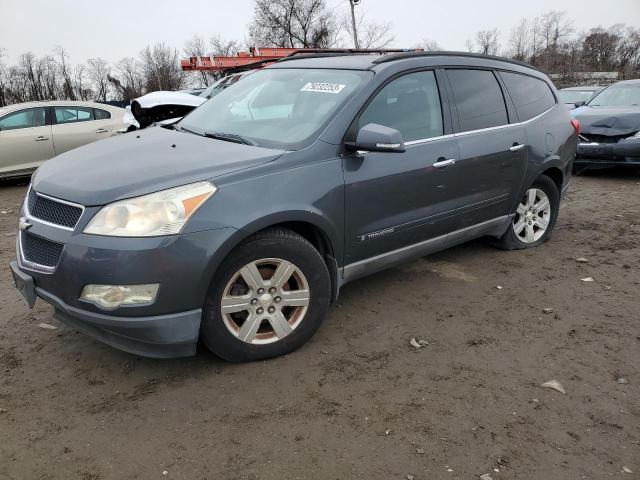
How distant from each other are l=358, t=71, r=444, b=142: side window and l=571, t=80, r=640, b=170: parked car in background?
5727 mm

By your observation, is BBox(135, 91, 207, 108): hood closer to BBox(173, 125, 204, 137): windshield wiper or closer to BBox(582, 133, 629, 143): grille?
BBox(173, 125, 204, 137): windshield wiper

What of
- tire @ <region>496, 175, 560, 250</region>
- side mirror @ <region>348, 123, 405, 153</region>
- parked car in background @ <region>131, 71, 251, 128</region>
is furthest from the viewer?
parked car in background @ <region>131, 71, 251, 128</region>

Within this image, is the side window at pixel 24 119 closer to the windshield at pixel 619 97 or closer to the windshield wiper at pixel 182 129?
the windshield wiper at pixel 182 129

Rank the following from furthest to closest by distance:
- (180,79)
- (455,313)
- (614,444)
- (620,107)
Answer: (180,79), (620,107), (455,313), (614,444)

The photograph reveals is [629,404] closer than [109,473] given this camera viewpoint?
No

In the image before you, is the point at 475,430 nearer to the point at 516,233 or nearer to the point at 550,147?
the point at 516,233

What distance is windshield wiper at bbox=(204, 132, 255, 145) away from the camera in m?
3.37

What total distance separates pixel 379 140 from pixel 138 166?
53.4 inches

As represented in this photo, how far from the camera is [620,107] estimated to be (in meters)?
8.99

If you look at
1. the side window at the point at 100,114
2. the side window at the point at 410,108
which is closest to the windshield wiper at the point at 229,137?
the side window at the point at 410,108

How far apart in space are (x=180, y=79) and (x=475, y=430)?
199ft

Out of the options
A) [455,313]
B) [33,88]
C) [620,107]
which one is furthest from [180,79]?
[455,313]

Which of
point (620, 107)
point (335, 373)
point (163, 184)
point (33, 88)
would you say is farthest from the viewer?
point (33, 88)

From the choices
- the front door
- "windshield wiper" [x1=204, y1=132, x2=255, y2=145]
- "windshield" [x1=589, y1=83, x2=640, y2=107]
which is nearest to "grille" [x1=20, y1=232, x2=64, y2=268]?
"windshield wiper" [x1=204, y1=132, x2=255, y2=145]
